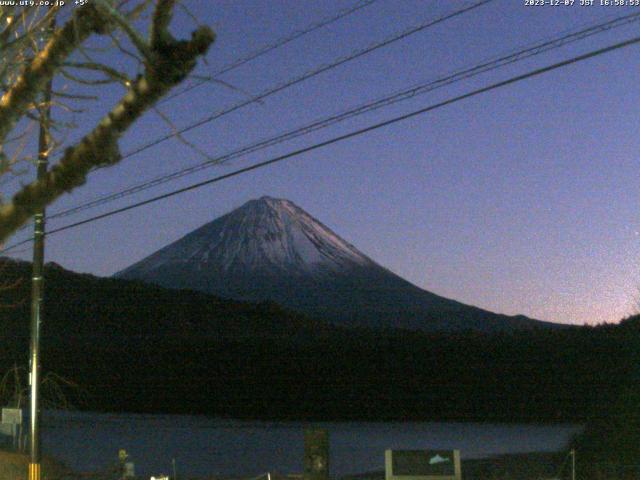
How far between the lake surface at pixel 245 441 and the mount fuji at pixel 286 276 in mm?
89124

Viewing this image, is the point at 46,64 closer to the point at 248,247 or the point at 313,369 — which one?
the point at 313,369

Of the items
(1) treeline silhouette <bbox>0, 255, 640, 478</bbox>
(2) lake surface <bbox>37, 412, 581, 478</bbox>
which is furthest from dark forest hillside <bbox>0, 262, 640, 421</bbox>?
(2) lake surface <bbox>37, 412, 581, 478</bbox>

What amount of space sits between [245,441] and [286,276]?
125 m

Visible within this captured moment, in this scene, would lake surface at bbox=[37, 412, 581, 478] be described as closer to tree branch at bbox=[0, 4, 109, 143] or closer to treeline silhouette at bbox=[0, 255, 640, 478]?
treeline silhouette at bbox=[0, 255, 640, 478]

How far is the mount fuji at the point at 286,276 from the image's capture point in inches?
5758

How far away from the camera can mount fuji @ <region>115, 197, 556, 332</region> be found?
480 ft

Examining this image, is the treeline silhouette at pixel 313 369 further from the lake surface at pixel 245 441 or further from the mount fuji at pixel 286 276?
the mount fuji at pixel 286 276

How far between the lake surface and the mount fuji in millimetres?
A: 89124

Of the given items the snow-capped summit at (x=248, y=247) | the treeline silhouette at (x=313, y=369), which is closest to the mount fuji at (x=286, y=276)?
the snow-capped summit at (x=248, y=247)

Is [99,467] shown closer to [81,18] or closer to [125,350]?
[81,18]

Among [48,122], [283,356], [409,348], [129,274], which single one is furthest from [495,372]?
[129,274]

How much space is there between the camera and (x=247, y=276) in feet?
531

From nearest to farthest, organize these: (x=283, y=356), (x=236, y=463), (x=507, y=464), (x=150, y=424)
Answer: (x=507, y=464), (x=236, y=463), (x=150, y=424), (x=283, y=356)

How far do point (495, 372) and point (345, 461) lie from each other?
26730mm
